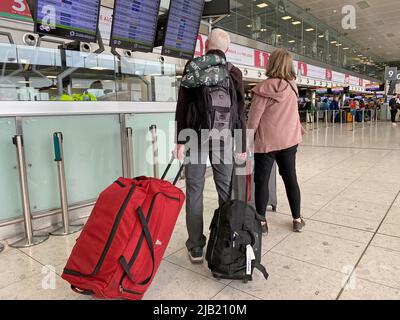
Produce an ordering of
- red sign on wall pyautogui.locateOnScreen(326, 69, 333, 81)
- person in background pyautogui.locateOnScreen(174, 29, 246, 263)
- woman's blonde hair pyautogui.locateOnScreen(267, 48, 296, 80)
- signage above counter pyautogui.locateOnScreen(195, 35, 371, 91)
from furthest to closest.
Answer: red sign on wall pyautogui.locateOnScreen(326, 69, 333, 81) < signage above counter pyautogui.locateOnScreen(195, 35, 371, 91) < woman's blonde hair pyautogui.locateOnScreen(267, 48, 296, 80) < person in background pyautogui.locateOnScreen(174, 29, 246, 263)

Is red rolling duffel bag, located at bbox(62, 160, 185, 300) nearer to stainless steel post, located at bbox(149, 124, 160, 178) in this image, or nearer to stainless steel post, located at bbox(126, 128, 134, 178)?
stainless steel post, located at bbox(126, 128, 134, 178)

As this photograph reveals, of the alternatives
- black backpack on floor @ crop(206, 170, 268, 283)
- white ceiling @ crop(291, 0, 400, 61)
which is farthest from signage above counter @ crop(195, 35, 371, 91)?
black backpack on floor @ crop(206, 170, 268, 283)

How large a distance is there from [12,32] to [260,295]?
112 inches

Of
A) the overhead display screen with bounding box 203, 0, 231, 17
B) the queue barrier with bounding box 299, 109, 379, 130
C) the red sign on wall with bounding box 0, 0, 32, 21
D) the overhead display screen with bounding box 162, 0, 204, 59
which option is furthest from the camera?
the queue barrier with bounding box 299, 109, 379, 130

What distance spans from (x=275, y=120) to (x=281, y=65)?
396mm

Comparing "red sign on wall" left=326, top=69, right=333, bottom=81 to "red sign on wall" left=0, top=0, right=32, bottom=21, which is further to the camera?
"red sign on wall" left=326, top=69, right=333, bottom=81

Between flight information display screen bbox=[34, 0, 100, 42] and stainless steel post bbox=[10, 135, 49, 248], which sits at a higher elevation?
flight information display screen bbox=[34, 0, 100, 42]

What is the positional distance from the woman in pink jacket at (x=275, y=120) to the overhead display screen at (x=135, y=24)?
1.66 m

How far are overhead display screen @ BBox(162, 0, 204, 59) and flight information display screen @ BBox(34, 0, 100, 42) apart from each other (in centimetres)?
104

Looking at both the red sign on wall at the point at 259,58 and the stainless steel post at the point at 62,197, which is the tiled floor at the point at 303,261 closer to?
the stainless steel post at the point at 62,197

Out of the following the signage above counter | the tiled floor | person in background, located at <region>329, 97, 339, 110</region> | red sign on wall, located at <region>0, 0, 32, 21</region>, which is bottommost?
the tiled floor

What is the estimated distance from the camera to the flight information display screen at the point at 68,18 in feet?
8.18

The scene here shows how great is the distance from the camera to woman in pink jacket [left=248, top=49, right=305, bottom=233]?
2221 millimetres
